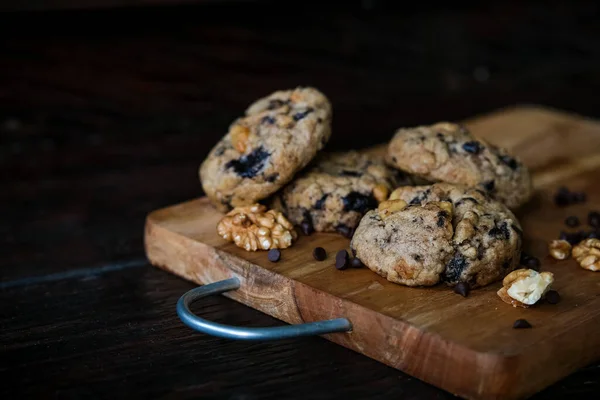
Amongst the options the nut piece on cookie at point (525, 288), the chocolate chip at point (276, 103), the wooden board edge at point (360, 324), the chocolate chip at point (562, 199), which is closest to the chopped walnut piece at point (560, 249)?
the nut piece on cookie at point (525, 288)

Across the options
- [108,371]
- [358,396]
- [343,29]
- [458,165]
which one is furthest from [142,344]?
[343,29]

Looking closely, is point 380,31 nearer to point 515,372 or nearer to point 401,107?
point 401,107

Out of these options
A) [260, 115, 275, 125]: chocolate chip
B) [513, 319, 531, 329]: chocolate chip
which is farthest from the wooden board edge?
[260, 115, 275, 125]: chocolate chip

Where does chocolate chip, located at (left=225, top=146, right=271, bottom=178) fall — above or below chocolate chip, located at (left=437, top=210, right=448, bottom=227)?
above

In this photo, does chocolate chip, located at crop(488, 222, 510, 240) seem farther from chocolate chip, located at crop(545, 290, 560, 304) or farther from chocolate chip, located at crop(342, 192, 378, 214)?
chocolate chip, located at crop(342, 192, 378, 214)

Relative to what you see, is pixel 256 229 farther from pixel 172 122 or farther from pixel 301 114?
pixel 172 122
